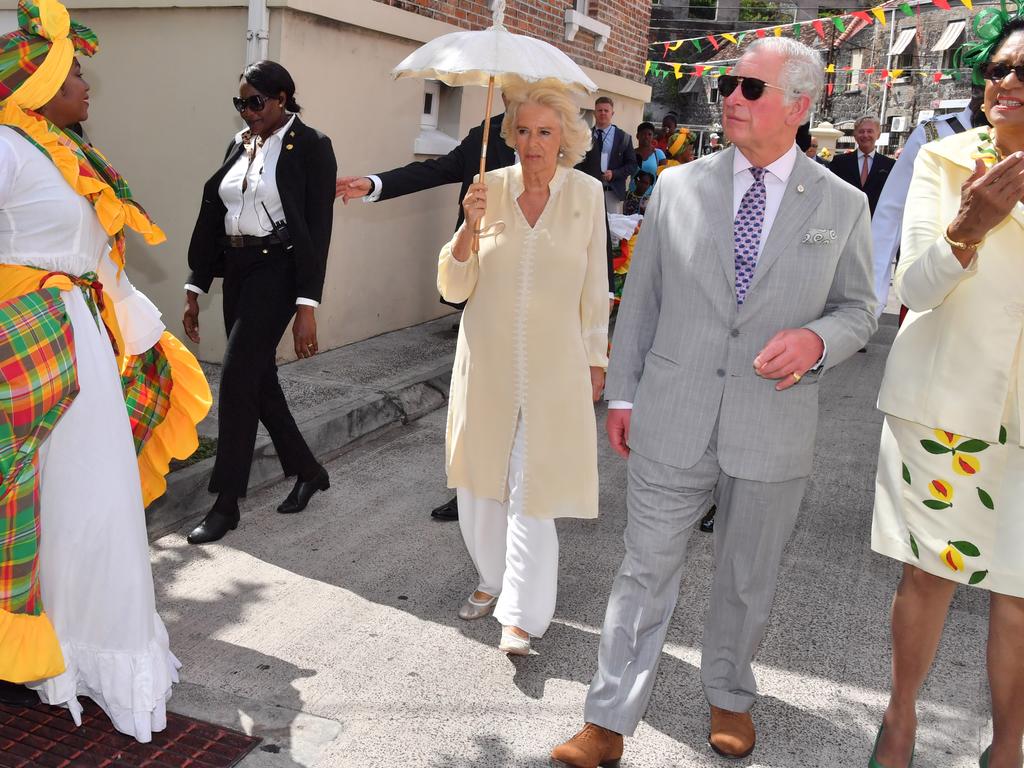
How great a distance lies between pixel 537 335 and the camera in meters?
4.09

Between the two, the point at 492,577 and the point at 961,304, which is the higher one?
the point at 961,304

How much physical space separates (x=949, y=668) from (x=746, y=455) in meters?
1.67

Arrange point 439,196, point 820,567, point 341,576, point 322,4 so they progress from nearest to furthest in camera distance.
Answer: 1. point 341,576
2. point 820,567
3. point 322,4
4. point 439,196

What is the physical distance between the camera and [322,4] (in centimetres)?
812

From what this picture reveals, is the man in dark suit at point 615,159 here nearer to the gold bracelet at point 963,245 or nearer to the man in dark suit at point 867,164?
the man in dark suit at point 867,164

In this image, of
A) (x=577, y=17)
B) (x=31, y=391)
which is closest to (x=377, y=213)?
(x=577, y=17)

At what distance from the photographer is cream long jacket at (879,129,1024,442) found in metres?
3.02

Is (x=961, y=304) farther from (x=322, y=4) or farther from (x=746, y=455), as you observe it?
(x=322, y=4)

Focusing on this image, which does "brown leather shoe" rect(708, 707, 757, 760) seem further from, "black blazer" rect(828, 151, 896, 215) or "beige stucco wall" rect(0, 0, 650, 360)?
"black blazer" rect(828, 151, 896, 215)

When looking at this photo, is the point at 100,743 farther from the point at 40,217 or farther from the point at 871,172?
the point at 871,172

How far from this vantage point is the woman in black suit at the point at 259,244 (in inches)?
202

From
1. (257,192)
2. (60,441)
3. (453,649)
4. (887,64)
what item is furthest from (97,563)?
(887,64)

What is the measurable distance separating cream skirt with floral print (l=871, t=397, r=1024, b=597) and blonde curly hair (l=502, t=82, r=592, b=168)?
64.3 inches

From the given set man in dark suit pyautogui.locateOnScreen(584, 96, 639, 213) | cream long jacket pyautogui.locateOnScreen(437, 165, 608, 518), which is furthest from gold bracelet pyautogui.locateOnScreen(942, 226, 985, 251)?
man in dark suit pyautogui.locateOnScreen(584, 96, 639, 213)
